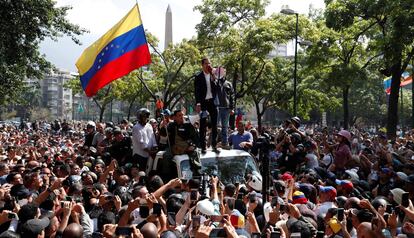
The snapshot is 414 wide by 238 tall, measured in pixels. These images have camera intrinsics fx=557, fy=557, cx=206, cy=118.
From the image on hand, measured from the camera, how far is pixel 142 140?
939cm

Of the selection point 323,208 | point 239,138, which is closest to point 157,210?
point 323,208

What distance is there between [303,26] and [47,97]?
420ft

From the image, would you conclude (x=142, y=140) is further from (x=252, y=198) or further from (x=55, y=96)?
(x=55, y=96)

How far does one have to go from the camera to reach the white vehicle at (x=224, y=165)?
816 centimetres

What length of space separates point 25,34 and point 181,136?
1114cm

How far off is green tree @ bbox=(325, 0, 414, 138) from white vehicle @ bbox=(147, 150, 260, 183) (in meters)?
7.01

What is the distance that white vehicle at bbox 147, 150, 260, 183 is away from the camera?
8164 millimetres

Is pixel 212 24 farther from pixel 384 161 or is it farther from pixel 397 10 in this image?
pixel 384 161

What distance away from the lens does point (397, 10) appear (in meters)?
13.8

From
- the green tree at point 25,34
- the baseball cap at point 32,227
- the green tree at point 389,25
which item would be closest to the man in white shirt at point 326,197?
the baseball cap at point 32,227

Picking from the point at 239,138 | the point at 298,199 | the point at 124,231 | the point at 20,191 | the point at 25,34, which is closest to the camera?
the point at 124,231

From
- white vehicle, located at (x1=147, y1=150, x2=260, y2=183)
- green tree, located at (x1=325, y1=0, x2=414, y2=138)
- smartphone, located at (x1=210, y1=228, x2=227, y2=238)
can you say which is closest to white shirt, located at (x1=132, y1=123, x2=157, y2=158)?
white vehicle, located at (x1=147, y1=150, x2=260, y2=183)

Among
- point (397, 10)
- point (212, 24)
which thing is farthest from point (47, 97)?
point (397, 10)

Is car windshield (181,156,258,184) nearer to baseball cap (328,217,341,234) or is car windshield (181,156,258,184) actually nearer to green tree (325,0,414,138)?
baseball cap (328,217,341,234)
